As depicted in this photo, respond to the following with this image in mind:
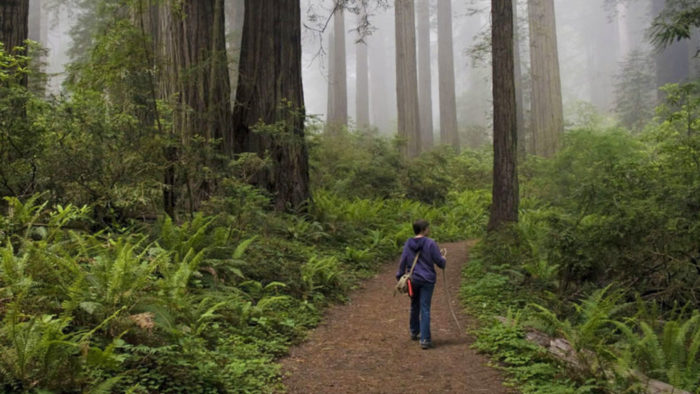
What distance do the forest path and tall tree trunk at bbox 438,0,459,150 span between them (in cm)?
1778

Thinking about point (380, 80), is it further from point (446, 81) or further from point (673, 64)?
point (673, 64)

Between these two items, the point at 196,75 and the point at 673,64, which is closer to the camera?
the point at 196,75

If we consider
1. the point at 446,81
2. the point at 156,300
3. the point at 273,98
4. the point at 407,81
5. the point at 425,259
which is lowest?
the point at 156,300

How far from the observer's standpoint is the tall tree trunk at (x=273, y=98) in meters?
10.6

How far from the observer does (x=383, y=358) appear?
215 inches

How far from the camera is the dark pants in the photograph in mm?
5754

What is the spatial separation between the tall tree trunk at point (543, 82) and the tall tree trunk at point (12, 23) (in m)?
16.0

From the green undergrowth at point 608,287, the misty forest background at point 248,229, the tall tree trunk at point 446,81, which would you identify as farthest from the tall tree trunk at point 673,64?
the green undergrowth at point 608,287

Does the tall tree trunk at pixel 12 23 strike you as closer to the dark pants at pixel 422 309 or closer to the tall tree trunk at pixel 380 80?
the dark pants at pixel 422 309

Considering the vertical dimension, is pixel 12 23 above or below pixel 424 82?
below

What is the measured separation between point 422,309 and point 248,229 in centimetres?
377

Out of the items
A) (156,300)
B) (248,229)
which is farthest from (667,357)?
(248,229)

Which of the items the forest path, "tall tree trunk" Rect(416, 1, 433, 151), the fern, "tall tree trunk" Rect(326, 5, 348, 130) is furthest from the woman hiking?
"tall tree trunk" Rect(416, 1, 433, 151)

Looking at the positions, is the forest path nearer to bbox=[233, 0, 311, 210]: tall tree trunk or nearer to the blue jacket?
the blue jacket
